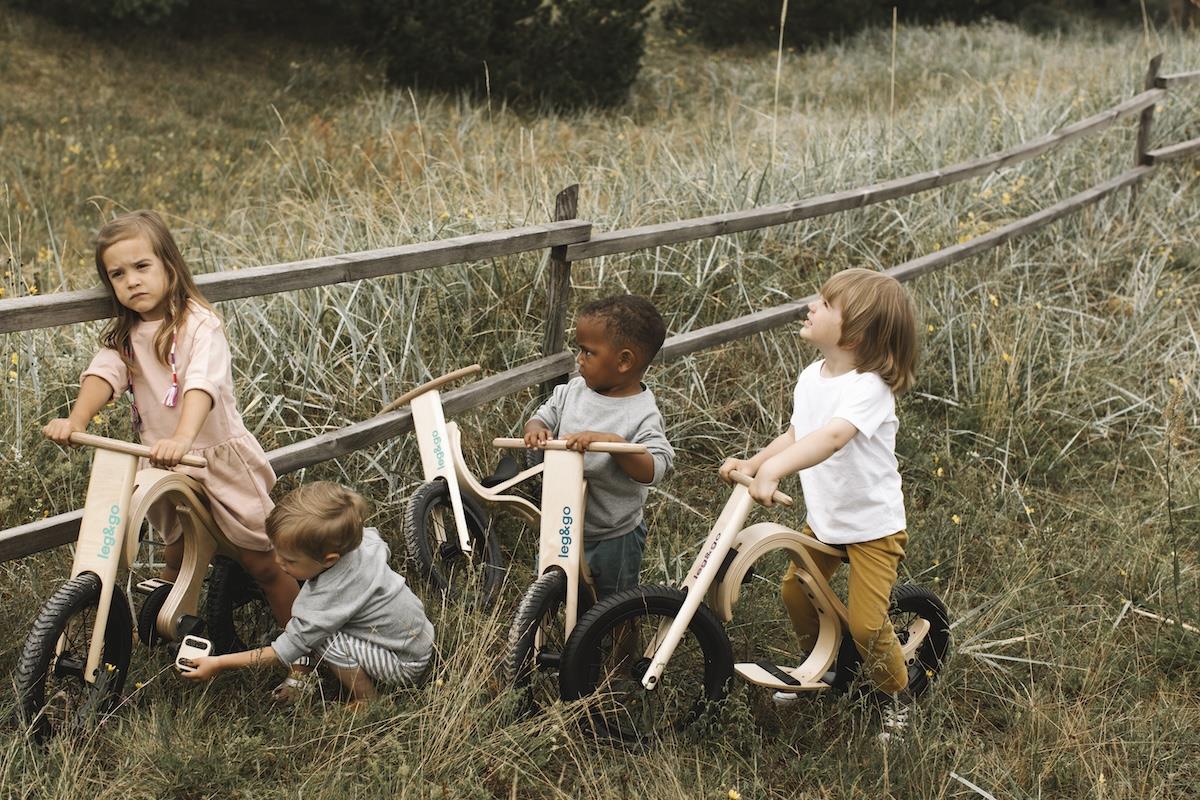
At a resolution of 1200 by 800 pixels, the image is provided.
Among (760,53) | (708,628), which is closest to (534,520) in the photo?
(708,628)

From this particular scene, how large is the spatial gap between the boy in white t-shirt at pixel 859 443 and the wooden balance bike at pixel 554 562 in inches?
17.8

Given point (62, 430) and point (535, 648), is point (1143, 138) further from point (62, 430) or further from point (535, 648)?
point (62, 430)

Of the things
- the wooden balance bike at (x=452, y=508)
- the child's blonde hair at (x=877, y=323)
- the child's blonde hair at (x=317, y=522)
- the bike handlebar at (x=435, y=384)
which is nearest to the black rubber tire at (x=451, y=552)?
the wooden balance bike at (x=452, y=508)

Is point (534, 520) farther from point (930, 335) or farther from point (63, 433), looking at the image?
point (930, 335)

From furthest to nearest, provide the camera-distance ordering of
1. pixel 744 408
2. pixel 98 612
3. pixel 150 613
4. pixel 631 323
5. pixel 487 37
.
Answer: pixel 487 37
pixel 744 408
pixel 631 323
pixel 150 613
pixel 98 612

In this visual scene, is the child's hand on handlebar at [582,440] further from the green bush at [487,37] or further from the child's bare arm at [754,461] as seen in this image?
the green bush at [487,37]

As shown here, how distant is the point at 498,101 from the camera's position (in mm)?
13047

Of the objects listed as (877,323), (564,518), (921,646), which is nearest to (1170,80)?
(921,646)

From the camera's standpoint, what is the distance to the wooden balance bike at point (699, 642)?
3102 millimetres

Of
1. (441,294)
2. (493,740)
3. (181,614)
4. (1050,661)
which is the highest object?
(441,294)

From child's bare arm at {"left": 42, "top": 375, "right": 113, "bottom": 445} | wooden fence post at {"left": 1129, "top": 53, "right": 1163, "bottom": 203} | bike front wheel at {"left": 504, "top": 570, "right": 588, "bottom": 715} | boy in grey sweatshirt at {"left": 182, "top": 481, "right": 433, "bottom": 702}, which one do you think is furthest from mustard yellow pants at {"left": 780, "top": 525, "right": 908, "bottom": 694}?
wooden fence post at {"left": 1129, "top": 53, "right": 1163, "bottom": 203}

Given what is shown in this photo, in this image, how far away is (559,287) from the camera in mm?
4684

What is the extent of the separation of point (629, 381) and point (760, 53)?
15.5 meters

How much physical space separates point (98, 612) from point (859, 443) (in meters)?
2.09
